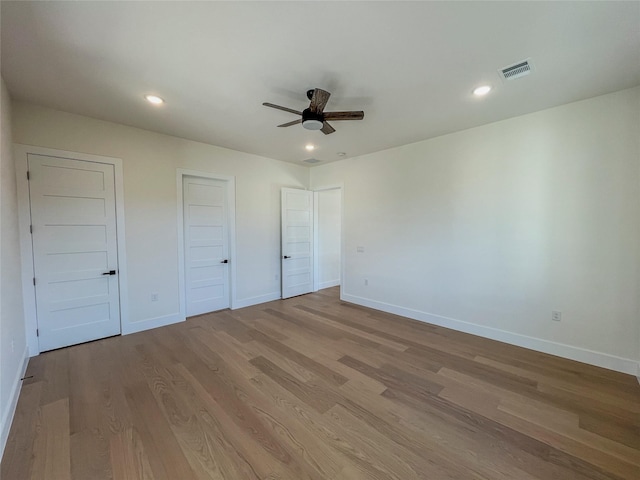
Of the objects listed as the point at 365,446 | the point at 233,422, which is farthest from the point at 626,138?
the point at 233,422

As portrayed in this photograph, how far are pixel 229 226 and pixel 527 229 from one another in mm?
4416

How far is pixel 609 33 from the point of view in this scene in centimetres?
179

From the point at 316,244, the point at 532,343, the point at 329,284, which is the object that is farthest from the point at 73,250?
the point at 532,343

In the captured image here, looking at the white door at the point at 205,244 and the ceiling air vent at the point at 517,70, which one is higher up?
the ceiling air vent at the point at 517,70

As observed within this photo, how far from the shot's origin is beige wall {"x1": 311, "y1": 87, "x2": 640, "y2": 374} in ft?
8.46

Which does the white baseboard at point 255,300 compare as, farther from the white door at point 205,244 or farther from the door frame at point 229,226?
the white door at point 205,244

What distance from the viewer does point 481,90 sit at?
2506 millimetres

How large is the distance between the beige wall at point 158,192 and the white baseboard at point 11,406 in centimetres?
113

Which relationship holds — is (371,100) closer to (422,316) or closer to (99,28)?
(99,28)

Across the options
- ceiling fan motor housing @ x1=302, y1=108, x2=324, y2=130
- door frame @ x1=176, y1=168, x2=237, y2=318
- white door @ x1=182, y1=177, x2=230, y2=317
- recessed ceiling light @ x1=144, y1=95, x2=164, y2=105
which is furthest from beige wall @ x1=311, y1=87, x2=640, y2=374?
recessed ceiling light @ x1=144, y1=95, x2=164, y2=105

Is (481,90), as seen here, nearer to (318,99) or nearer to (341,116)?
(341,116)

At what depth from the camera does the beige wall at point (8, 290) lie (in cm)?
188

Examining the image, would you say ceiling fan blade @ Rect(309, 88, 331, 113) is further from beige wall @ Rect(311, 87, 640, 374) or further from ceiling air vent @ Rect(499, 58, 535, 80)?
beige wall @ Rect(311, 87, 640, 374)

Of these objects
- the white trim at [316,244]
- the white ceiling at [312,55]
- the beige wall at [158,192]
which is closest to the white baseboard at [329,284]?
the white trim at [316,244]
